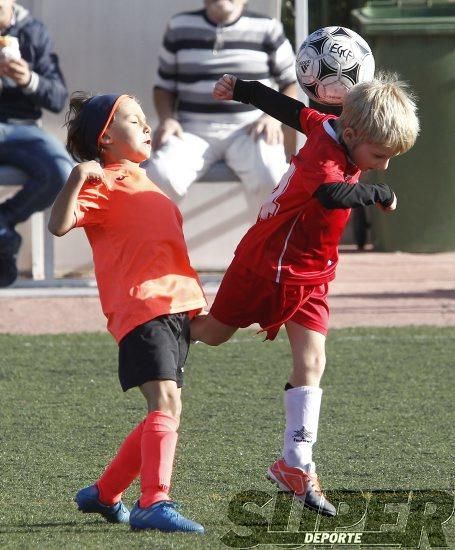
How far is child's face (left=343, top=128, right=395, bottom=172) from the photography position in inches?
155

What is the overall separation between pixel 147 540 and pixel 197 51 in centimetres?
537

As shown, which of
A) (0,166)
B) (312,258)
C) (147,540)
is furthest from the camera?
(0,166)

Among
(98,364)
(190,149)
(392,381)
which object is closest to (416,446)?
(392,381)

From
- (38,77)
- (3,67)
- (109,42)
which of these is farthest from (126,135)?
(109,42)

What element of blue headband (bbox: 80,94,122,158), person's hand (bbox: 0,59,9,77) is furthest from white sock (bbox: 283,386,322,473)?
person's hand (bbox: 0,59,9,77)

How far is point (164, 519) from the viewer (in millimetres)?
3656

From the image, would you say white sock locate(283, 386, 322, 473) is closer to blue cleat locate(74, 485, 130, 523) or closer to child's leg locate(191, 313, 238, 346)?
child's leg locate(191, 313, 238, 346)

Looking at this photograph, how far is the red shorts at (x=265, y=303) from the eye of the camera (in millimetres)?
4078

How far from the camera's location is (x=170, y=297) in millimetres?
3846

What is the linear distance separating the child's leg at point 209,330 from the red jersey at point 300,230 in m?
0.20

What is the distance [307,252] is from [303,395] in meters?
0.43

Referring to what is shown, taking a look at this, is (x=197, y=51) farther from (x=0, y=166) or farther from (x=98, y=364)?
(x=98, y=364)

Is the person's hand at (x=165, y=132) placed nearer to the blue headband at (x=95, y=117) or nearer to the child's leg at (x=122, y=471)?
the blue headband at (x=95, y=117)

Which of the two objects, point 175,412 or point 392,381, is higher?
point 175,412
